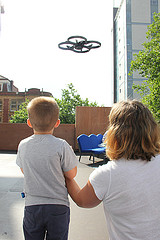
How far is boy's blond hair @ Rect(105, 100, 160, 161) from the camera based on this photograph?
96 cm

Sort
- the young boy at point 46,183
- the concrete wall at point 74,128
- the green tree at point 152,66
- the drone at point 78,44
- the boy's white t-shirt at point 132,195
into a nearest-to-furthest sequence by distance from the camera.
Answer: the boy's white t-shirt at point 132,195 → the young boy at point 46,183 → the drone at point 78,44 → the green tree at point 152,66 → the concrete wall at point 74,128

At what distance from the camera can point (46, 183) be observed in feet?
4.32

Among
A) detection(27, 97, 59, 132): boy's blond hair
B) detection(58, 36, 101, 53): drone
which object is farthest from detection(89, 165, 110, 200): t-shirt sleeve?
detection(58, 36, 101, 53): drone

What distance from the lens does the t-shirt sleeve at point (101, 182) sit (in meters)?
0.91

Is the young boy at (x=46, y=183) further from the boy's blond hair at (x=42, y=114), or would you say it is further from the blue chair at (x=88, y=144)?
the blue chair at (x=88, y=144)

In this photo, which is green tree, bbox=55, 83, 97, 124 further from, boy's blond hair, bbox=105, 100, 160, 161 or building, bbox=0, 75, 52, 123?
building, bbox=0, 75, 52, 123

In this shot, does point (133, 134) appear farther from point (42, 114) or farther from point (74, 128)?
point (74, 128)

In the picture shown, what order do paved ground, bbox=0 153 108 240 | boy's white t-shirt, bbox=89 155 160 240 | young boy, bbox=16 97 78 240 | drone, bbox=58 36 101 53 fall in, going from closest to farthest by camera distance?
boy's white t-shirt, bbox=89 155 160 240, young boy, bbox=16 97 78 240, paved ground, bbox=0 153 108 240, drone, bbox=58 36 101 53

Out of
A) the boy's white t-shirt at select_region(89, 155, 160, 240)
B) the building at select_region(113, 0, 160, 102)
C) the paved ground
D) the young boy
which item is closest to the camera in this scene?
the boy's white t-shirt at select_region(89, 155, 160, 240)

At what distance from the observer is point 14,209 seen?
2803mm

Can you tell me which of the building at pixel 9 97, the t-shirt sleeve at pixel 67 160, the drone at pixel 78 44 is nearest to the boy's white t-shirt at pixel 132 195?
the t-shirt sleeve at pixel 67 160

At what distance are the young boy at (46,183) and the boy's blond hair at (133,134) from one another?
0.42 m

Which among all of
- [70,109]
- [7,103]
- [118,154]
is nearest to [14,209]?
[118,154]

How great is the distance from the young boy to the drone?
241 inches
